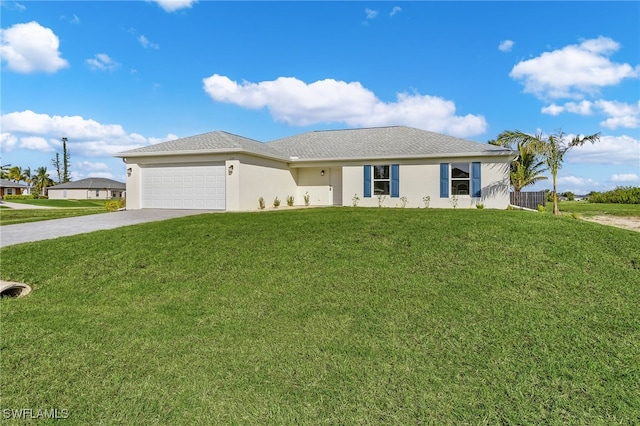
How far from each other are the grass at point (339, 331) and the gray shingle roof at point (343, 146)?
32.4 ft

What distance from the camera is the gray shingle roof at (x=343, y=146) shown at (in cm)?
1652

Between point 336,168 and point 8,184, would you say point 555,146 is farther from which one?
point 8,184

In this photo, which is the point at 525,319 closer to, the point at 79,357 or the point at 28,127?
the point at 79,357

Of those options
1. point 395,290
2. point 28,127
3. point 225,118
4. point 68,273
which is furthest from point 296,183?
point 28,127

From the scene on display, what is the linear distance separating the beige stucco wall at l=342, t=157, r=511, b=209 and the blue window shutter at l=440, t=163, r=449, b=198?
153 millimetres

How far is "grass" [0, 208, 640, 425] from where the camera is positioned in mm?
2988

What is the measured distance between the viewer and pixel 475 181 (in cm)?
1677

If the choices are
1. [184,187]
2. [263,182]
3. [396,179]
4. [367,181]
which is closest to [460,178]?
[396,179]

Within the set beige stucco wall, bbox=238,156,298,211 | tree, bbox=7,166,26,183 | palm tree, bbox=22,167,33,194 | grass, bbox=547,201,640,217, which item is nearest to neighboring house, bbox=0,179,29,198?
tree, bbox=7,166,26,183

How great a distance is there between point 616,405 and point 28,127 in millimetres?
34565

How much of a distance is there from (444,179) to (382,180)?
3.12m

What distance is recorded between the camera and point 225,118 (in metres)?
21.4

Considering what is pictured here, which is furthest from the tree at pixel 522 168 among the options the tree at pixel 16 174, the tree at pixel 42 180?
the tree at pixel 16 174

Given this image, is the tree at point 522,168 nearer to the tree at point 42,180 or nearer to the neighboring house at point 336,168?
the neighboring house at point 336,168
